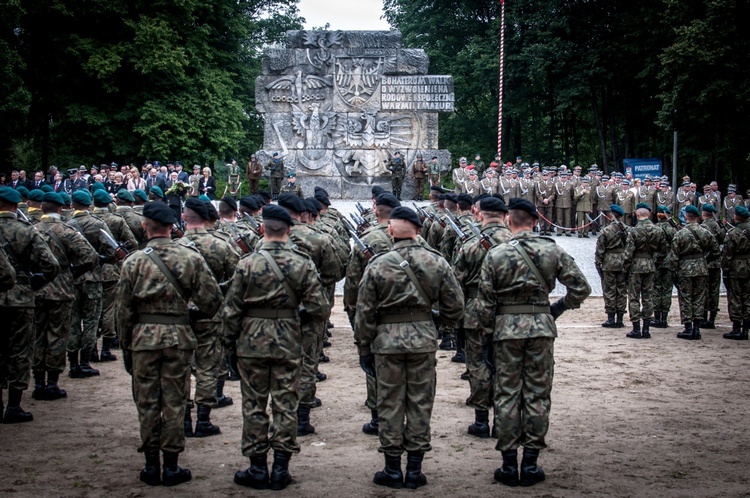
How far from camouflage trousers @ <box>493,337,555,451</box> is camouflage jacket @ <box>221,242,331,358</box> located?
59.6 inches

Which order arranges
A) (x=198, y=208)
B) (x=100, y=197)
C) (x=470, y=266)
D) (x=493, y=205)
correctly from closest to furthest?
(x=198, y=208) < (x=493, y=205) < (x=470, y=266) < (x=100, y=197)

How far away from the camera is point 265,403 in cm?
593

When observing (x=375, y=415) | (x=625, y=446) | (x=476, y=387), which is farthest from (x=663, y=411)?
(x=375, y=415)

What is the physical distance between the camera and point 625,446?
6988mm

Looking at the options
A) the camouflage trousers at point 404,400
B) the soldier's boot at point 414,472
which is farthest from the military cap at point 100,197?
the soldier's boot at point 414,472

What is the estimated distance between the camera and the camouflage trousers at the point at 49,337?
27.7 ft

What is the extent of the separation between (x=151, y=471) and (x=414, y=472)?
1946mm

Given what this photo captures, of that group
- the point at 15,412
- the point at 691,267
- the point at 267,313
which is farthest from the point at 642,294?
the point at 15,412

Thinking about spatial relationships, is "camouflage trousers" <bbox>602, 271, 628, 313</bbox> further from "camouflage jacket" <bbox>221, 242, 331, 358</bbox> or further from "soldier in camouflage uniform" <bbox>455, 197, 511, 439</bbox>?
"camouflage jacket" <bbox>221, 242, 331, 358</bbox>

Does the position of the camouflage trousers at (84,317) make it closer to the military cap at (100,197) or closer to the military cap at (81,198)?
the military cap at (81,198)

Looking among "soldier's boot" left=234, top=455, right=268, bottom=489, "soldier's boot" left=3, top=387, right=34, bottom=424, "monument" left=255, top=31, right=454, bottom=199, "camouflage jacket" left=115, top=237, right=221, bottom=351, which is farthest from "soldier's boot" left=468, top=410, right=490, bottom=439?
"monument" left=255, top=31, right=454, bottom=199

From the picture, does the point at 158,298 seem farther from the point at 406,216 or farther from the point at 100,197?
the point at 100,197

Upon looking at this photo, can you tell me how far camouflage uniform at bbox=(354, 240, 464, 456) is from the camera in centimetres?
593

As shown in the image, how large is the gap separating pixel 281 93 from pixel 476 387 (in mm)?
22916
